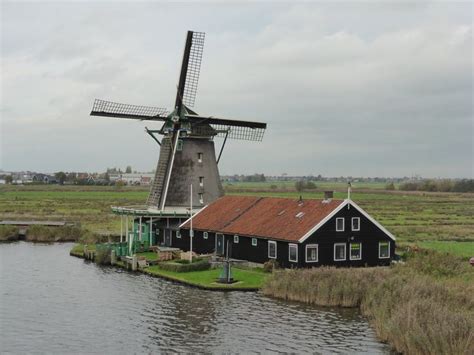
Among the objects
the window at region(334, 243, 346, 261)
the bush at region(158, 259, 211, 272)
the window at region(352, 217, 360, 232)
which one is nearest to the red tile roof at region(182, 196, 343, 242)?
the window at region(352, 217, 360, 232)

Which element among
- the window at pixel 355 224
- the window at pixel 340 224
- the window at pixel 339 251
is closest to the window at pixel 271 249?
the window at pixel 339 251

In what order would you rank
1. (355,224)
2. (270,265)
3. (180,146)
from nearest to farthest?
(270,265) < (355,224) < (180,146)

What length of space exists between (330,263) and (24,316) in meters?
16.0

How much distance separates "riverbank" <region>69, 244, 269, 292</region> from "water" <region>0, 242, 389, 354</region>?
603 millimetres

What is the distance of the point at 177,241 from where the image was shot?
4519 centimetres

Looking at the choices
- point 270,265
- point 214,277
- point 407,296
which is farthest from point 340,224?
point 407,296

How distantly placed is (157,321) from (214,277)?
8.68m

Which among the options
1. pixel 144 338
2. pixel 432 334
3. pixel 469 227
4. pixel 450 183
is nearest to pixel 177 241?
pixel 144 338

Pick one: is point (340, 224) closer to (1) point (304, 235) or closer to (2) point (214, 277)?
(1) point (304, 235)

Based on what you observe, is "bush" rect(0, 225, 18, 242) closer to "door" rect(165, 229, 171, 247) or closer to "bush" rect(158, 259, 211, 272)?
"door" rect(165, 229, 171, 247)

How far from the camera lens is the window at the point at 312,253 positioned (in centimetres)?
3406

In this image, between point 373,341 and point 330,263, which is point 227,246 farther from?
point 373,341

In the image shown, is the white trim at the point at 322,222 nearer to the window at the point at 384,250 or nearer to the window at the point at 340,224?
the window at the point at 340,224

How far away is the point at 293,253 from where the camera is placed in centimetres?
3406
